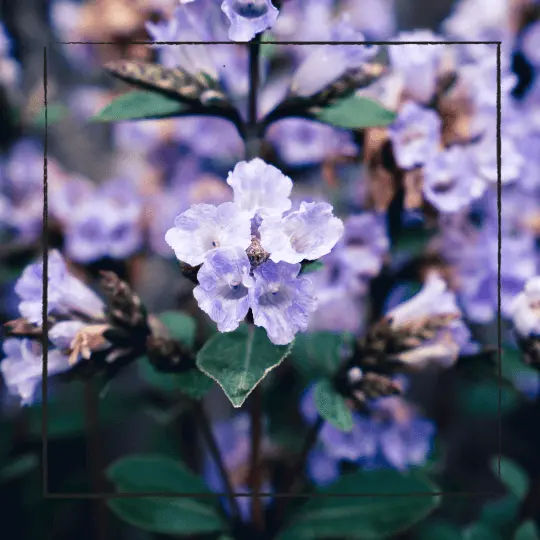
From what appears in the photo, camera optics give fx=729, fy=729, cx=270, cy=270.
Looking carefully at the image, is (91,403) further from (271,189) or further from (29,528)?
(271,189)

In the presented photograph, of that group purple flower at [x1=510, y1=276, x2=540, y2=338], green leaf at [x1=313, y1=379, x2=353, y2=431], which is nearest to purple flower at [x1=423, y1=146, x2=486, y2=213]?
purple flower at [x1=510, y1=276, x2=540, y2=338]

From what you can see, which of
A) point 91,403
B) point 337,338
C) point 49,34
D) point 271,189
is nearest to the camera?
point 271,189

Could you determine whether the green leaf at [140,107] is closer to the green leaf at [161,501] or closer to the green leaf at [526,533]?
the green leaf at [161,501]

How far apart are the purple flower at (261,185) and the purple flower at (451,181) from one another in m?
0.34

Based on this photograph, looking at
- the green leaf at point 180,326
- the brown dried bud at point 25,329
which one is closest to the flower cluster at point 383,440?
the green leaf at point 180,326

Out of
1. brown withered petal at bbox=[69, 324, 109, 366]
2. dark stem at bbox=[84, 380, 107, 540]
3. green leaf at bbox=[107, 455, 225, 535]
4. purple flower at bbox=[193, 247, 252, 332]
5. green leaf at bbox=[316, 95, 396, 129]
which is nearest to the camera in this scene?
purple flower at bbox=[193, 247, 252, 332]

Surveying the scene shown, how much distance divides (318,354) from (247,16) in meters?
0.52

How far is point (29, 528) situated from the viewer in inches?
53.1

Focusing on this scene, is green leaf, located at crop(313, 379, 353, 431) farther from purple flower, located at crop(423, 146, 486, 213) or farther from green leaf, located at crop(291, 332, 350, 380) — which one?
purple flower, located at crop(423, 146, 486, 213)

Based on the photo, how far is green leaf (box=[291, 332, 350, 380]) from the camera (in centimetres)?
108

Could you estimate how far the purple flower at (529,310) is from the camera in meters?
1.00

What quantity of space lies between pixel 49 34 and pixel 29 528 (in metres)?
1.12

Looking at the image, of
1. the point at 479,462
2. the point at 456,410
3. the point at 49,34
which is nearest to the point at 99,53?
the point at 49,34

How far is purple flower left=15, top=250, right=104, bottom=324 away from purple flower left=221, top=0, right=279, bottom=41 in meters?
0.36
